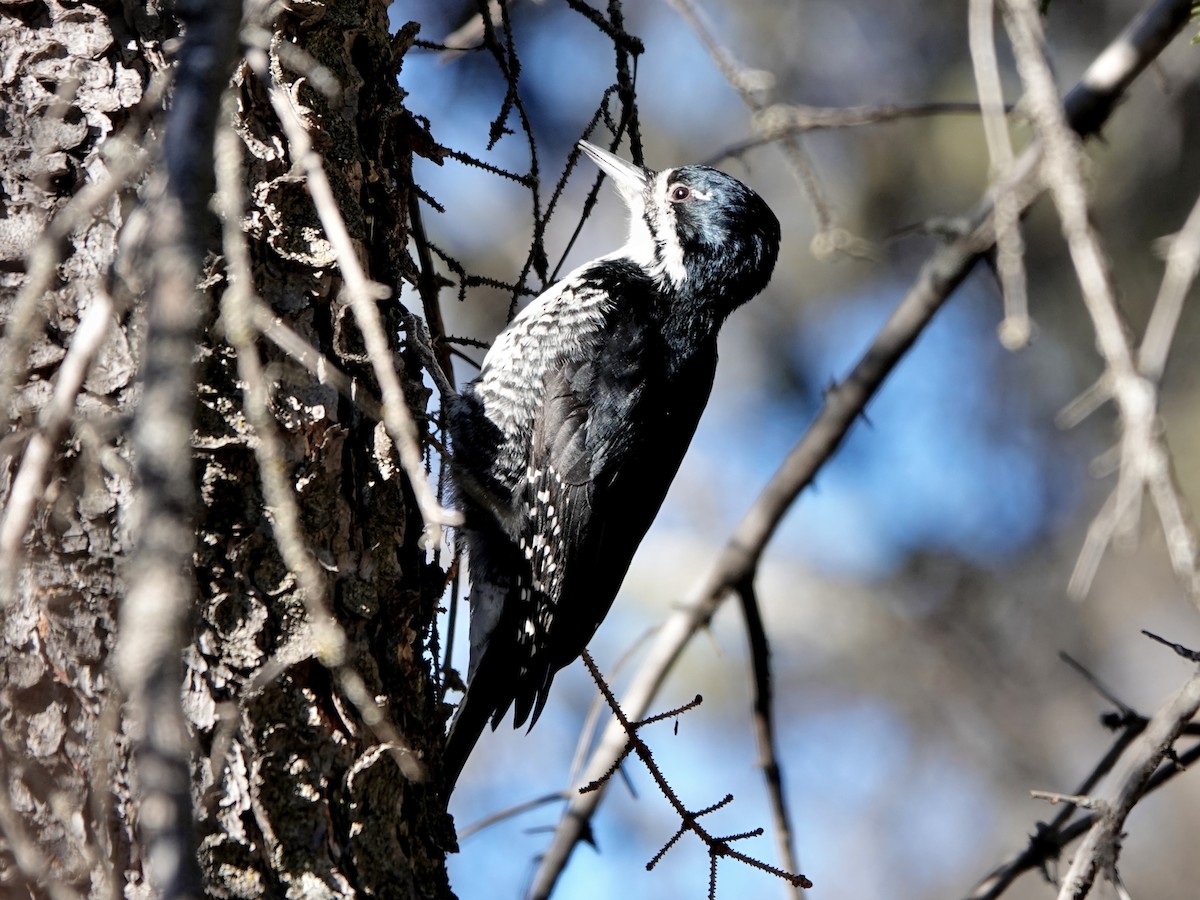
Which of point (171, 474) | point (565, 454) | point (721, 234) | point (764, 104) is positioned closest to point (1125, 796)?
point (764, 104)

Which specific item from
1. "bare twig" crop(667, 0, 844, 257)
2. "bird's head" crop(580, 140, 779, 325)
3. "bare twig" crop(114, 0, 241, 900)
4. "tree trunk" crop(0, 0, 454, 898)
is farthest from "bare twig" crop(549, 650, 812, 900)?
"bird's head" crop(580, 140, 779, 325)

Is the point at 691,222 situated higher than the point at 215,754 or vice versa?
the point at 691,222

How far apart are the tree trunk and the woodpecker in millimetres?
743

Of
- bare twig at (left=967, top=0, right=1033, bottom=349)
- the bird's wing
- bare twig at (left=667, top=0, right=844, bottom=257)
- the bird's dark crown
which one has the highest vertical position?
the bird's dark crown

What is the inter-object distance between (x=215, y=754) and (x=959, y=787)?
7.54 metres

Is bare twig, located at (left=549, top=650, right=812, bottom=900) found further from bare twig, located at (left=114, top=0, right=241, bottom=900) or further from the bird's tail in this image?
bare twig, located at (left=114, top=0, right=241, bottom=900)

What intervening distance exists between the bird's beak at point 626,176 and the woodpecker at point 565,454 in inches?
0.6

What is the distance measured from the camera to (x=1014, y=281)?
4.59 ft

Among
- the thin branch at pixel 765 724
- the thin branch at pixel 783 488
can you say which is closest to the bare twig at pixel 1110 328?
the thin branch at pixel 783 488

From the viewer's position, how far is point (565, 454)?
9.91 feet

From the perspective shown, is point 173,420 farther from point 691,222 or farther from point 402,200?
point 691,222

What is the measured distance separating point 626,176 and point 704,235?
0.32 m

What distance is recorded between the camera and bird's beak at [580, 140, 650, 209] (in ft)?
11.1

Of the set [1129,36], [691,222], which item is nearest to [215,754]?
[1129,36]
